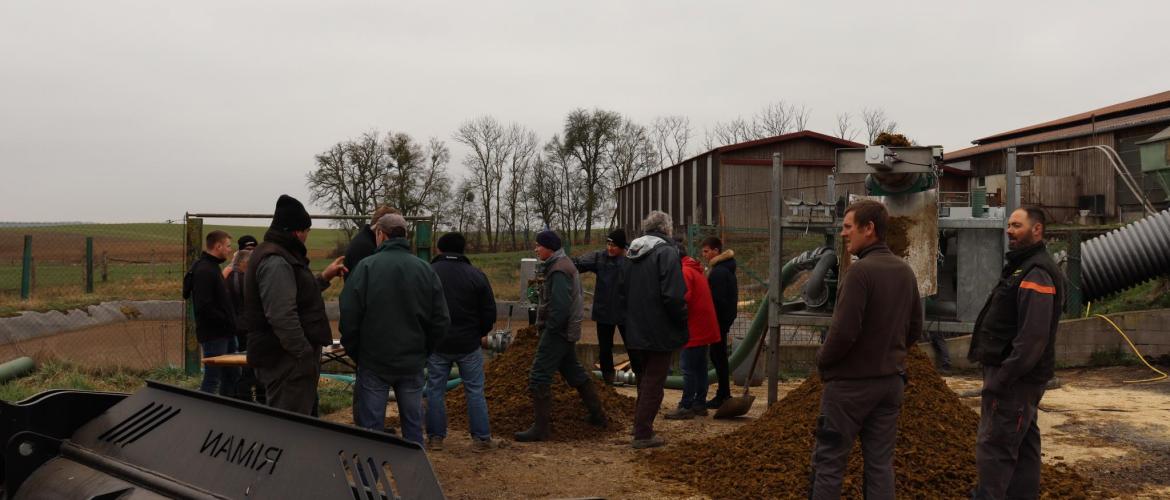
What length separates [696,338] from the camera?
8.52 meters

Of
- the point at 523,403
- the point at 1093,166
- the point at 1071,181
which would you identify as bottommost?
the point at 523,403

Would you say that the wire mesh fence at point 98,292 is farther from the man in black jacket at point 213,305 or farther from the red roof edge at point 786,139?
the red roof edge at point 786,139

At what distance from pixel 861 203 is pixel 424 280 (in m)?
2.84

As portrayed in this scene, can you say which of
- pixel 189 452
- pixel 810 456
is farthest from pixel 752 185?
pixel 189 452

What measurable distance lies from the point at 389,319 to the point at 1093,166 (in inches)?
1186

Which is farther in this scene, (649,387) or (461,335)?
(649,387)

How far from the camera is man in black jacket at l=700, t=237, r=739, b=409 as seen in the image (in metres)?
9.30

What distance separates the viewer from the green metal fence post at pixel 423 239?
32.8ft

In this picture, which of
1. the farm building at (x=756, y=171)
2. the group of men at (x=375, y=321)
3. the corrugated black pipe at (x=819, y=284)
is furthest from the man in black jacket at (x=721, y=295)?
the farm building at (x=756, y=171)

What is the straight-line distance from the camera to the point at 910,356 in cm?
716

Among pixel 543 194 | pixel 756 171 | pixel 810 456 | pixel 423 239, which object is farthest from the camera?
pixel 543 194

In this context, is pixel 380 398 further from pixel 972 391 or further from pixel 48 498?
pixel 972 391

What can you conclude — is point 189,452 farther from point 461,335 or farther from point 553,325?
point 553,325

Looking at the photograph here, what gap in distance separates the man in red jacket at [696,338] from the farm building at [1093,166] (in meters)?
20.5
